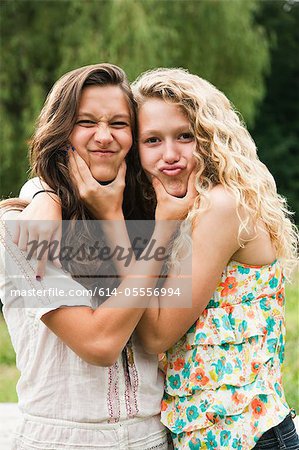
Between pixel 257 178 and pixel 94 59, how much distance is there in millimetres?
7865

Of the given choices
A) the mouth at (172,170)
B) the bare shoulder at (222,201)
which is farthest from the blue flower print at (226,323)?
the mouth at (172,170)

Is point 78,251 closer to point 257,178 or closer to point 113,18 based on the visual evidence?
point 257,178

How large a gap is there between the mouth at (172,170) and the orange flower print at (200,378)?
0.58 meters

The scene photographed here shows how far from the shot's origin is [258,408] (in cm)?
215

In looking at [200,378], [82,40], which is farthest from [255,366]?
[82,40]

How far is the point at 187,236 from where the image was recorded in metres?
A: 2.18

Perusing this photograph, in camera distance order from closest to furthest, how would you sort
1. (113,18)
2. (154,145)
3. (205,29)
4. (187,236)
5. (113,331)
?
(113,331), (187,236), (154,145), (113,18), (205,29)

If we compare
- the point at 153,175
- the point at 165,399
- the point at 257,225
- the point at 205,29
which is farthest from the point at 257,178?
the point at 205,29

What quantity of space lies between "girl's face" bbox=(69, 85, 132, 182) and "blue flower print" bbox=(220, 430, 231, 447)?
813 millimetres

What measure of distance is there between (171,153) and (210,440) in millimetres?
833

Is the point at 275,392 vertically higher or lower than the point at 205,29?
→ lower

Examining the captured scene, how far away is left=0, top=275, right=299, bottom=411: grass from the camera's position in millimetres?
4551

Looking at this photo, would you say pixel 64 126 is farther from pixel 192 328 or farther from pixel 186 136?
pixel 192 328

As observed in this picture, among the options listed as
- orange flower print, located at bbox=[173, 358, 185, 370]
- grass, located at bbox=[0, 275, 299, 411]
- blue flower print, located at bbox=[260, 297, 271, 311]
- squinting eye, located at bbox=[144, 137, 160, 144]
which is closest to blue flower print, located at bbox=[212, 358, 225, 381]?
orange flower print, located at bbox=[173, 358, 185, 370]
